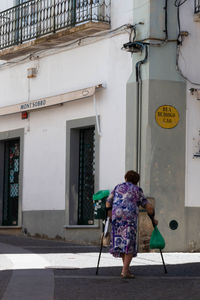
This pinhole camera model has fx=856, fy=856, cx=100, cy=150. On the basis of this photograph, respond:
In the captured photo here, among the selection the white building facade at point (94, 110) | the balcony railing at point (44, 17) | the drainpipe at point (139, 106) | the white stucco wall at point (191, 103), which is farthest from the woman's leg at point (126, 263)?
the balcony railing at point (44, 17)

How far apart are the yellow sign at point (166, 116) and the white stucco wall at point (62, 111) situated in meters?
0.94

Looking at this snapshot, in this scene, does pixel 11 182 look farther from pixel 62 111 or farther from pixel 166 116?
pixel 166 116

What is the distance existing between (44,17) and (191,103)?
16.1 feet

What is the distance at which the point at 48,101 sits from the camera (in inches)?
799

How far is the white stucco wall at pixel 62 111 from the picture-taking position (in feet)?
59.9

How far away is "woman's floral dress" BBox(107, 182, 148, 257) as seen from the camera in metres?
12.0

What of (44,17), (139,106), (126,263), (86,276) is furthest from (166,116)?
(86,276)

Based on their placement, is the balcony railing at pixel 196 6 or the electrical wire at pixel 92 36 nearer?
the balcony railing at pixel 196 6

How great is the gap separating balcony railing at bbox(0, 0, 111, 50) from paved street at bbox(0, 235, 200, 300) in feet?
17.7

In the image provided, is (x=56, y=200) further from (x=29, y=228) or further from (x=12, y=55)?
(x=12, y=55)

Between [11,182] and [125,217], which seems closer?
[125,217]

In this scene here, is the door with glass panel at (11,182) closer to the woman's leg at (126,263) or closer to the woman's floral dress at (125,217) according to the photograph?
the woman's floral dress at (125,217)

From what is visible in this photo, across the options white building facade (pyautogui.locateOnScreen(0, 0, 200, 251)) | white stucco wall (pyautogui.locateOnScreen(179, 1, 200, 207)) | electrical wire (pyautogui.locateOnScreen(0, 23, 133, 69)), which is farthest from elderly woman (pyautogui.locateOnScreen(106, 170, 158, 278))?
electrical wire (pyautogui.locateOnScreen(0, 23, 133, 69))

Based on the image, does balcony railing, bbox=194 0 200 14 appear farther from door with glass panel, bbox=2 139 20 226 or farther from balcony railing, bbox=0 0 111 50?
door with glass panel, bbox=2 139 20 226
